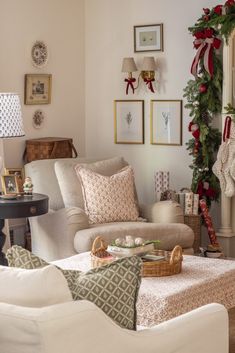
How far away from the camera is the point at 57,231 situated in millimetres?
5742

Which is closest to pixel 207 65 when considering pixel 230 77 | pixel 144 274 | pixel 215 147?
pixel 230 77

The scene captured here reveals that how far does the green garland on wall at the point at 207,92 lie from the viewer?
21.4 feet

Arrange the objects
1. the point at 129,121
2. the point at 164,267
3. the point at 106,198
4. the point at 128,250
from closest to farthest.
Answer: the point at 164,267
the point at 128,250
the point at 106,198
the point at 129,121

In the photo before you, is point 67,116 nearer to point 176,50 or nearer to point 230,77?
point 176,50

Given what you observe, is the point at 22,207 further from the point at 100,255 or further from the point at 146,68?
the point at 146,68

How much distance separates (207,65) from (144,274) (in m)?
2.76

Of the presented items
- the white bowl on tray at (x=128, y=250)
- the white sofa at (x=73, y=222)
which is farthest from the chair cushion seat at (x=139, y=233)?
the white bowl on tray at (x=128, y=250)

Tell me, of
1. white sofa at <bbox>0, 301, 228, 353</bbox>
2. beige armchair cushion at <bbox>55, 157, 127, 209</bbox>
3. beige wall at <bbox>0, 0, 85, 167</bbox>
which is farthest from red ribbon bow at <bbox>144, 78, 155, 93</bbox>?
white sofa at <bbox>0, 301, 228, 353</bbox>

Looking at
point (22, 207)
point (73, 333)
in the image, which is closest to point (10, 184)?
point (22, 207)

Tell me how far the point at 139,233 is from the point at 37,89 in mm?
2041

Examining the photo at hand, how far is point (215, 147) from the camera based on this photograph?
6.80 metres

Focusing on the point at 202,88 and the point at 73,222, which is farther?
the point at 202,88

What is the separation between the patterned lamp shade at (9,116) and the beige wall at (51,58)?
3.77 feet

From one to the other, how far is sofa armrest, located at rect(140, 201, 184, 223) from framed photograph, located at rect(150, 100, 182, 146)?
111cm
